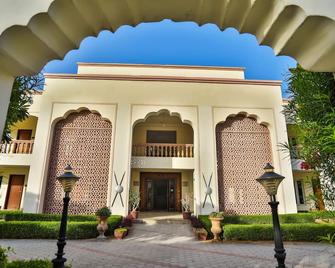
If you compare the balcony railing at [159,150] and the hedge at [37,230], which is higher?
the balcony railing at [159,150]

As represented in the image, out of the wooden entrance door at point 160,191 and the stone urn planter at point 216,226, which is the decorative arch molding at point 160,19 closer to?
the stone urn planter at point 216,226

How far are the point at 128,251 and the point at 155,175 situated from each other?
26.1ft

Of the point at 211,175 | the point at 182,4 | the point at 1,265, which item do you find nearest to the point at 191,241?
the point at 211,175

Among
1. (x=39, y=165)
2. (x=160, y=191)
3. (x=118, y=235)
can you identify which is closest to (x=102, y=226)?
(x=118, y=235)

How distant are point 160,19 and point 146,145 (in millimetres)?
9979

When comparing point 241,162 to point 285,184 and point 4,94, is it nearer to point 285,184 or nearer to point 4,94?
point 285,184

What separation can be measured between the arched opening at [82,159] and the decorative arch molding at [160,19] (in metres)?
8.77

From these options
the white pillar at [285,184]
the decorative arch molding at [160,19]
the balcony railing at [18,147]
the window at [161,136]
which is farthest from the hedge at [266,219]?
the balcony railing at [18,147]

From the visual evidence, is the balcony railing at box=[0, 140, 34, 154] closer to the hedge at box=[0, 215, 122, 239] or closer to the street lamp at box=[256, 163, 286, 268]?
the hedge at box=[0, 215, 122, 239]

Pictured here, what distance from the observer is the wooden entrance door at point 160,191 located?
13703 millimetres

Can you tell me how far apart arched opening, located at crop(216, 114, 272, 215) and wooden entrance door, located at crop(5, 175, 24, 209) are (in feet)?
34.9

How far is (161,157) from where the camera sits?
1138 cm

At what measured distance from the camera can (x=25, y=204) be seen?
9.48 metres

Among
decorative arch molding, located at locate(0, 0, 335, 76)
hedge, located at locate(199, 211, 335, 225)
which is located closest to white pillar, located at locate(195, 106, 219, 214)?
→ hedge, located at locate(199, 211, 335, 225)
